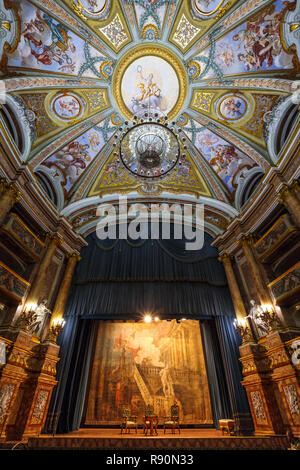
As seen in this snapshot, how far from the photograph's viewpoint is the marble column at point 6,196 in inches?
267

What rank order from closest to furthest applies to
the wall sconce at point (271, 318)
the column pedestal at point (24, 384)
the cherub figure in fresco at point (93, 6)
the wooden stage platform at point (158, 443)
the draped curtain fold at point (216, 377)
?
1. the wooden stage platform at point (158, 443)
2. the column pedestal at point (24, 384)
3. the wall sconce at point (271, 318)
4. the cherub figure in fresco at point (93, 6)
5. the draped curtain fold at point (216, 377)

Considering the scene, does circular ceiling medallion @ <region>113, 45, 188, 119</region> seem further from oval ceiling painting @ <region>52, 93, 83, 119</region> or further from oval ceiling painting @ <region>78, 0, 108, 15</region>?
oval ceiling painting @ <region>52, 93, 83, 119</region>

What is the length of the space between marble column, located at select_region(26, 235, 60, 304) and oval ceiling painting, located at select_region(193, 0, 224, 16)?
28.9 feet

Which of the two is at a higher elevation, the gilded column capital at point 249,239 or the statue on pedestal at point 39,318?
the gilded column capital at point 249,239

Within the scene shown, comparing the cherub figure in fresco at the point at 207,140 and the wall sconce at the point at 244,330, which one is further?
the cherub figure in fresco at the point at 207,140

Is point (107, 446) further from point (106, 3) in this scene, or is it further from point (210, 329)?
point (106, 3)

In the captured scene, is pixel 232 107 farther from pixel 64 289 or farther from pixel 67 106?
pixel 64 289

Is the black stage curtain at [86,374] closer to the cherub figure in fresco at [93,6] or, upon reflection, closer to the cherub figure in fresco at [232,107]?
the cherub figure in fresco at [232,107]

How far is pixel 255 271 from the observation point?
8.04 metres

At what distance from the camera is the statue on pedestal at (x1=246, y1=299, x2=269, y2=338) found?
7095 mm

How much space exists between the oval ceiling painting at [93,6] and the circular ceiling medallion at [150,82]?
4.49 ft

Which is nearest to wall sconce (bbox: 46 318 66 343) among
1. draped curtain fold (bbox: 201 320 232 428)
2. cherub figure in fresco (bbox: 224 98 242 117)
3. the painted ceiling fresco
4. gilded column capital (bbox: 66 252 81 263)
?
gilded column capital (bbox: 66 252 81 263)

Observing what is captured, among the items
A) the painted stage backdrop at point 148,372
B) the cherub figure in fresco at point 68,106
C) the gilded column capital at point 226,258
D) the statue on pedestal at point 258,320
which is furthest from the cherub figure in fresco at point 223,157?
the painted stage backdrop at point 148,372

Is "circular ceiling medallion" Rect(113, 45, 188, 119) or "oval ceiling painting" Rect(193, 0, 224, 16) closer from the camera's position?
"oval ceiling painting" Rect(193, 0, 224, 16)
